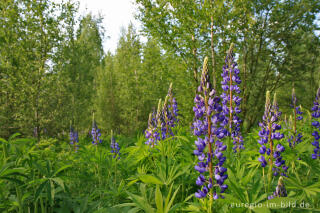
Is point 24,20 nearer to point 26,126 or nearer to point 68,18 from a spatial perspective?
point 68,18

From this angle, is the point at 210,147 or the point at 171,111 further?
the point at 171,111

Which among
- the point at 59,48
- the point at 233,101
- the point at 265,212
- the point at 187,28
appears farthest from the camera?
the point at 187,28

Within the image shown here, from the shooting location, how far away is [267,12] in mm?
11234

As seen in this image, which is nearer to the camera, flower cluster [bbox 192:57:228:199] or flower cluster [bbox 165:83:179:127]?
flower cluster [bbox 192:57:228:199]

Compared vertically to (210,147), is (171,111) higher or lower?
higher

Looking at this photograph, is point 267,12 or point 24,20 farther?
point 267,12

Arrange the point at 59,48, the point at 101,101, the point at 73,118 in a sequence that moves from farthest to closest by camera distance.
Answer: the point at 101,101 < the point at 73,118 < the point at 59,48

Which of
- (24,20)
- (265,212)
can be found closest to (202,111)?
(265,212)

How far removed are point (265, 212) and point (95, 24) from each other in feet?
78.6

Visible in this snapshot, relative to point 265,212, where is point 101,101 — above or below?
above

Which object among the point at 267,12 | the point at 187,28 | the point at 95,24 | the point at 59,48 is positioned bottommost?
the point at 59,48

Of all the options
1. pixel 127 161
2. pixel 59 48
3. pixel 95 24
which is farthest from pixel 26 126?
pixel 95 24

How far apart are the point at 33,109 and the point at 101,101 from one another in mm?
8254

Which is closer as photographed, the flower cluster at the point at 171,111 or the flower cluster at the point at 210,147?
the flower cluster at the point at 210,147
